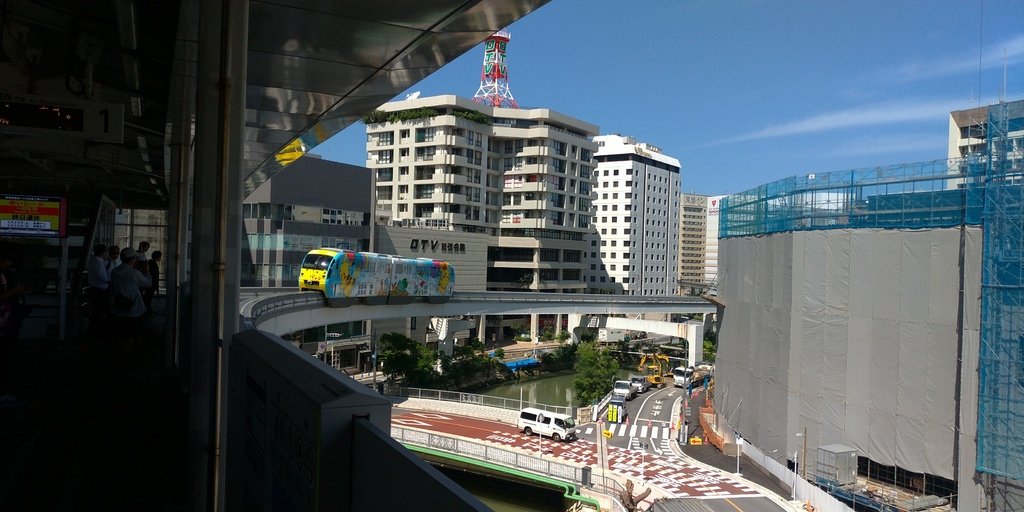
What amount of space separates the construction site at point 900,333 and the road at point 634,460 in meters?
2.24

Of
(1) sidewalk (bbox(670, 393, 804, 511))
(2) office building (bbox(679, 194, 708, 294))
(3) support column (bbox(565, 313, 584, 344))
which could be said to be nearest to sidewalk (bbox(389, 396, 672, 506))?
(1) sidewalk (bbox(670, 393, 804, 511))

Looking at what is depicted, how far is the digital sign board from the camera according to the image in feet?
25.5

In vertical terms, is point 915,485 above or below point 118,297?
below

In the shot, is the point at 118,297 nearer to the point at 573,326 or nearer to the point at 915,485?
the point at 915,485

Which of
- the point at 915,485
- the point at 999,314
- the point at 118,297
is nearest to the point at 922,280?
the point at 999,314

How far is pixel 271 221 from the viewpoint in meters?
27.9

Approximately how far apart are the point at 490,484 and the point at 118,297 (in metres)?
14.2

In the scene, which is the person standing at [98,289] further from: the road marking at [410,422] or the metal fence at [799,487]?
the road marking at [410,422]

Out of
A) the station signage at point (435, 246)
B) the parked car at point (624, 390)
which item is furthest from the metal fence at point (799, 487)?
the station signage at point (435, 246)

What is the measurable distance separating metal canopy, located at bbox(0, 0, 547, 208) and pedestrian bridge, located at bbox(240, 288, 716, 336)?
3.94 metres

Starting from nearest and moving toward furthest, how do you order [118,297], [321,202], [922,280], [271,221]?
[118,297], [922,280], [271,221], [321,202]

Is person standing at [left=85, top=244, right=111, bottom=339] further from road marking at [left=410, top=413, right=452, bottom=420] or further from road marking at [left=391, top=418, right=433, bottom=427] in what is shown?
road marking at [left=410, top=413, right=452, bottom=420]

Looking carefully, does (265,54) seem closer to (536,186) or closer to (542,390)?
(542,390)

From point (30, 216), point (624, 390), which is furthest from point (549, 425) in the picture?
point (30, 216)
